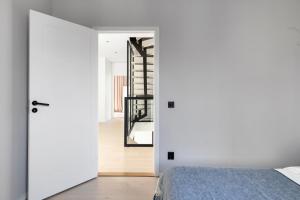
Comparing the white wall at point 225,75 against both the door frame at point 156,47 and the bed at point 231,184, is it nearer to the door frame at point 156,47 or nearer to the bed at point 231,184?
the door frame at point 156,47

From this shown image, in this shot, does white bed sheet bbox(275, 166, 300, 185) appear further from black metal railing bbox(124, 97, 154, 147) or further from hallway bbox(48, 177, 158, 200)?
black metal railing bbox(124, 97, 154, 147)

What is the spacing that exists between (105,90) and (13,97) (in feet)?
21.5

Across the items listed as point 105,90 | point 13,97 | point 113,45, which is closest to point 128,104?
point 113,45

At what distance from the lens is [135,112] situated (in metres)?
5.45

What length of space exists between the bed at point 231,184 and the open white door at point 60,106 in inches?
55.9

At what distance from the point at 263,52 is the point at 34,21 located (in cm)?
294

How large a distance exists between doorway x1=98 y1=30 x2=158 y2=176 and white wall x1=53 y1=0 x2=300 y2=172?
27 cm

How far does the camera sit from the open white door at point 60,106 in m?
2.40

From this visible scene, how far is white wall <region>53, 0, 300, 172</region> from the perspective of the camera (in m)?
3.11

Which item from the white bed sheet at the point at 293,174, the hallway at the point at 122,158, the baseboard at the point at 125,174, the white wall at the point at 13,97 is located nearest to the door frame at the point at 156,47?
the baseboard at the point at 125,174

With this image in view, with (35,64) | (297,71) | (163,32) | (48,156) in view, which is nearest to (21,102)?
(35,64)

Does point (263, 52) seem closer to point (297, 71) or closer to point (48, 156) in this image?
point (297, 71)

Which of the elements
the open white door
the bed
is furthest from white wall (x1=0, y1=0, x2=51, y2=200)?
the bed

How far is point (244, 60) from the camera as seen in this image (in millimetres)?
3111
